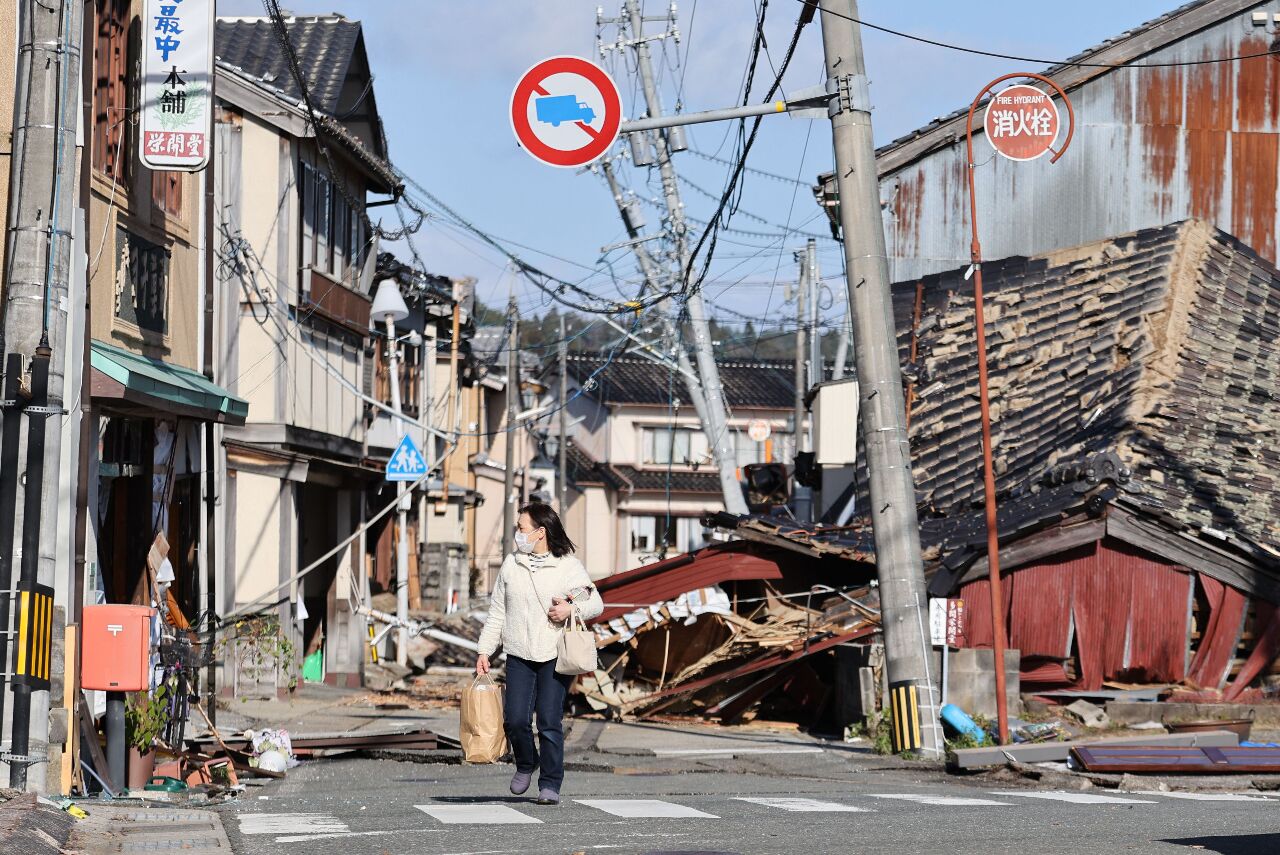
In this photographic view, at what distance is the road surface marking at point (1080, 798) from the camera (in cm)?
1025

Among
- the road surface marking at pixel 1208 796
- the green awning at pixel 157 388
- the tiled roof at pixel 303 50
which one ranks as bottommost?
the road surface marking at pixel 1208 796

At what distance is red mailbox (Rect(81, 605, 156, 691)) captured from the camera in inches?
421

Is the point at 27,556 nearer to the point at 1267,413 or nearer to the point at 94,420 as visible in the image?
the point at 94,420

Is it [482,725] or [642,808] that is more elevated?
[482,725]

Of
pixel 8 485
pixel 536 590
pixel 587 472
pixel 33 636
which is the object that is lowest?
pixel 33 636

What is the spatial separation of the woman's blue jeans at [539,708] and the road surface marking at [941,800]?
2.48 meters

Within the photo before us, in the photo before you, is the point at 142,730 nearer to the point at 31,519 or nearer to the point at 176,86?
the point at 31,519

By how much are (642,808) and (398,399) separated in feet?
69.3

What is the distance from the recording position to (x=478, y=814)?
356 inches

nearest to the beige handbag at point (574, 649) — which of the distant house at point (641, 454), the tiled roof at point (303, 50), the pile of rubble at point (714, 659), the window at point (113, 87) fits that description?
the window at point (113, 87)

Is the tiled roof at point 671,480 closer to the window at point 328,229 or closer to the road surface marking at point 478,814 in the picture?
the window at point 328,229

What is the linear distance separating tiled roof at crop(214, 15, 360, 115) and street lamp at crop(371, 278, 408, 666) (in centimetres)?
309

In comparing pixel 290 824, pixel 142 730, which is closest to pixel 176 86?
pixel 142 730

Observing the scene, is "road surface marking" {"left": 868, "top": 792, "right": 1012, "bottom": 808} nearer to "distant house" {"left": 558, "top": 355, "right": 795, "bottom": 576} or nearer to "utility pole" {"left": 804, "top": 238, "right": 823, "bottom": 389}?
"utility pole" {"left": 804, "top": 238, "right": 823, "bottom": 389}
